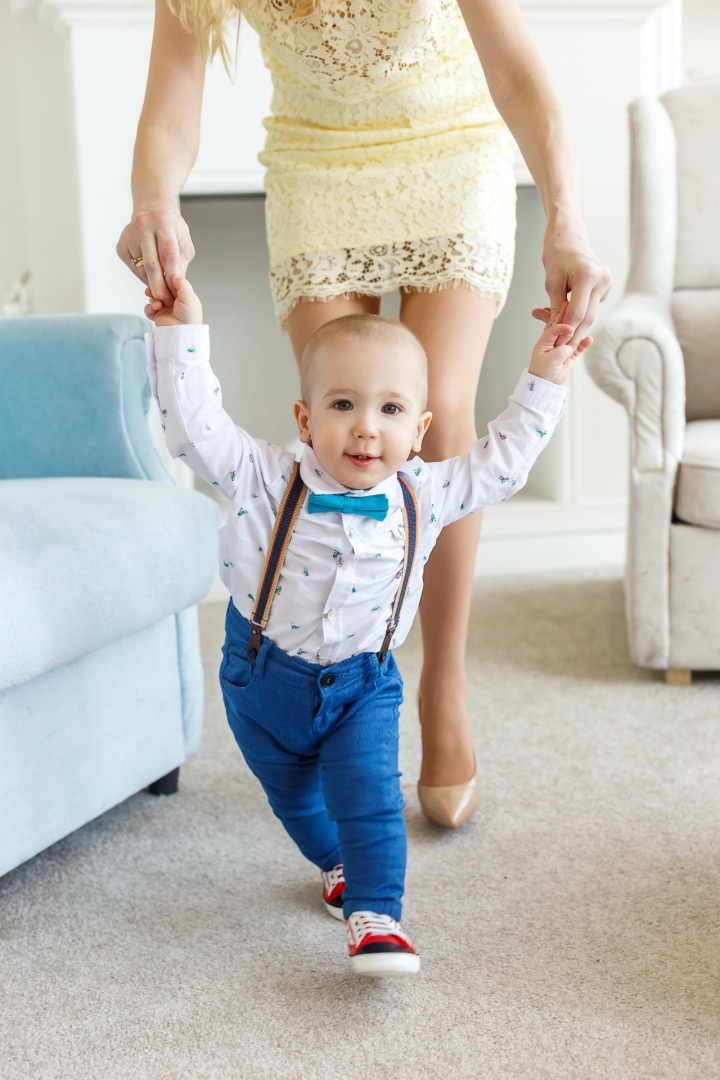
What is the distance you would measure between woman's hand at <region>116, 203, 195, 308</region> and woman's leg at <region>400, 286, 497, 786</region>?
45 centimetres

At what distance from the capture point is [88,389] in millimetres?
1456

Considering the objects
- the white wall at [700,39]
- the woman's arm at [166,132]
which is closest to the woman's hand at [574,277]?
the woman's arm at [166,132]

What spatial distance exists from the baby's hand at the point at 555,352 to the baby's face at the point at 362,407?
0.13 metres

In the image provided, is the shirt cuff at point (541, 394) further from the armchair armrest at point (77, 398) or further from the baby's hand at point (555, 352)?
the armchair armrest at point (77, 398)

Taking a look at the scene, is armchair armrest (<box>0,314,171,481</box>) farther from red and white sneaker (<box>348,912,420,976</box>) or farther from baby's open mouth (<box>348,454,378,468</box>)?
red and white sneaker (<box>348,912,420,976</box>)

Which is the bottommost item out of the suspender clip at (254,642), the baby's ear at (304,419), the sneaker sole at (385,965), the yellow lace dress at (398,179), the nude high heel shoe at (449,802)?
the nude high heel shoe at (449,802)

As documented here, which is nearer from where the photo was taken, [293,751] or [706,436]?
[293,751]

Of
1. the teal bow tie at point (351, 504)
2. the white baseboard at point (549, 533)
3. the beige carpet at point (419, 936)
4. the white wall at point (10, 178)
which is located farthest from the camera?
the white wall at point (10, 178)

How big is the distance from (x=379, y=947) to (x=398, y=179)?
94 centimetres

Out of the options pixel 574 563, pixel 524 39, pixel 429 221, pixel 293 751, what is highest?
pixel 524 39

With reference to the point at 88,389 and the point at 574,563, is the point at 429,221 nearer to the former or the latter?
the point at 88,389

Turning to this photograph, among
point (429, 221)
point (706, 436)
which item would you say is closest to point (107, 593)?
point (429, 221)

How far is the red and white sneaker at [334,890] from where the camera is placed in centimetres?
117

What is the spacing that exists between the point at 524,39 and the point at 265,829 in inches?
40.0
